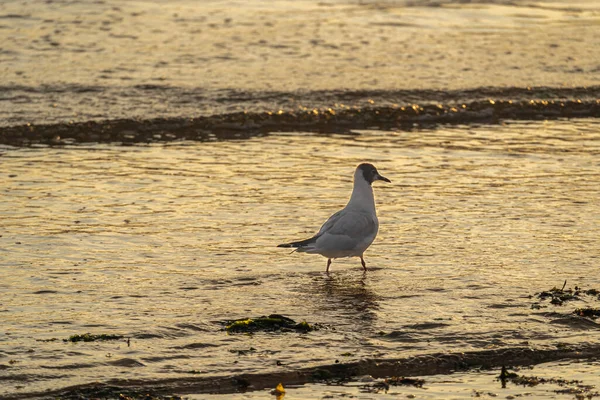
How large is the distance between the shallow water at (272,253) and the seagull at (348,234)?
0.76 feet

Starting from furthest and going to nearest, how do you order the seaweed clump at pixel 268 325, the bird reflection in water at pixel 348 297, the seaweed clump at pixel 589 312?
the bird reflection in water at pixel 348 297
the seaweed clump at pixel 589 312
the seaweed clump at pixel 268 325

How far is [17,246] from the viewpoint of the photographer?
959cm

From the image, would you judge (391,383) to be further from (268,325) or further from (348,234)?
(348,234)

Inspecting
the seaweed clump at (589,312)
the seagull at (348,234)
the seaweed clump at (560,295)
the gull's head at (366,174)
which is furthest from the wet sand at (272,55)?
the seaweed clump at (589,312)

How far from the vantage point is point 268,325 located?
7.43m

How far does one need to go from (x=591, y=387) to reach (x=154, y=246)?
451 cm

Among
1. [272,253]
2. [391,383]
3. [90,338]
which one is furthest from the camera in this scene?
[272,253]

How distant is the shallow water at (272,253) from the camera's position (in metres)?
7.12

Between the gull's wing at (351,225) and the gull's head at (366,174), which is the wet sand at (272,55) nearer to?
the gull's head at (366,174)

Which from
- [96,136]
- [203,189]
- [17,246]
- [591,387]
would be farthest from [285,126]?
[591,387]

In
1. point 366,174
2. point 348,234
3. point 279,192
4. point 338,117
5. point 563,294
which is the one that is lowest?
point 338,117

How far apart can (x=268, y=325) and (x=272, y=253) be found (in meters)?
2.12

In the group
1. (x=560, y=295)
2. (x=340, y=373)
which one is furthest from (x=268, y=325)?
(x=560, y=295)

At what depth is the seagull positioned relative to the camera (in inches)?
353
